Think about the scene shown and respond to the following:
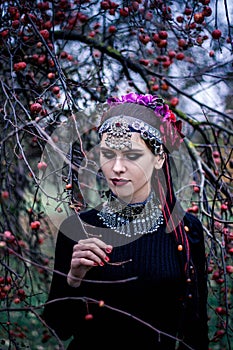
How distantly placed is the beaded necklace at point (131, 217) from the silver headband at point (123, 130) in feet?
0.61

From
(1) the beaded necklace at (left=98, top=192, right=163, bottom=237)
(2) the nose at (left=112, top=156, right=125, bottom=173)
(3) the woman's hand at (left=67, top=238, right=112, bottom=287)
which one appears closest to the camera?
(3) the woman's hand at (left=67, top=238, right=112, bottom=287)

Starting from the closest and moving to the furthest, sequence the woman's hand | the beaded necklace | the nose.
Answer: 1. the woman's hand
2. the nose
3. the beaded necklace

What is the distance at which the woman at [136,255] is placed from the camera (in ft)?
4.62

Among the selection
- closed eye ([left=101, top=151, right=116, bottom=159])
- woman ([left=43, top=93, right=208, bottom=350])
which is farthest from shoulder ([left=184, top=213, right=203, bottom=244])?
closed eye ([left=101, top=151, right=116, bottom=159])

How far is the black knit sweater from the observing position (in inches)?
55.3

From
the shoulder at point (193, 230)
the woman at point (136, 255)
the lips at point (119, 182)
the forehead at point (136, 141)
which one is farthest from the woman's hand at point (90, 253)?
the shoulder at point (193, 230)

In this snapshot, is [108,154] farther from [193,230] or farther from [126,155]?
[193,230]

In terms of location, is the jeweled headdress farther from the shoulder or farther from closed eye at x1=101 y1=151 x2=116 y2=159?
the shoulder

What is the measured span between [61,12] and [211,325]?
2.41 m

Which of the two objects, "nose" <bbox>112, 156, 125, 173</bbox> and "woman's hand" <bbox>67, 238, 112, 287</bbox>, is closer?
"woman's hand" <bbox>67, 238, 112, 287</bbox>

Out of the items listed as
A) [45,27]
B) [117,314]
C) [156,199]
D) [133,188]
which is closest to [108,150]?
[133,188]

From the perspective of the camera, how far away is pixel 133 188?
1.44 meters

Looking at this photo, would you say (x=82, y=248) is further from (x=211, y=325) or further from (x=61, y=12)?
(x=211, y=325)

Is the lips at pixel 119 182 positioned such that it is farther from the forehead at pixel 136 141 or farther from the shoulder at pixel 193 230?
the shoulder at pixel 193 230
